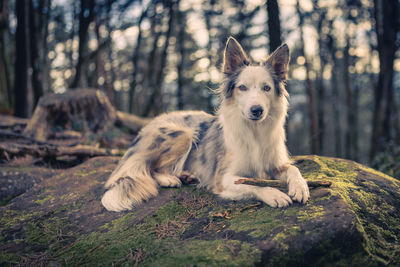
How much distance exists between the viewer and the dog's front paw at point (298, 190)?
109 inches

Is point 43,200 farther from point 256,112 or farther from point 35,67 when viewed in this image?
point 35,67

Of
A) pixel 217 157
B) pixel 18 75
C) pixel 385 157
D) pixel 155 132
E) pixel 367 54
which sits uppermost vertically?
pixel 367 54

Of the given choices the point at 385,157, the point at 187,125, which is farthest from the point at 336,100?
the point at 187,125

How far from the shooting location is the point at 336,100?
20.5 meters

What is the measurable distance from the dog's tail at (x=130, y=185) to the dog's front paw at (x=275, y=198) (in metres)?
1.47

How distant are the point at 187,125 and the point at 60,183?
2.14 m

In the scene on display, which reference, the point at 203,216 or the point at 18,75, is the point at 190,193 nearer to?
the point at 203,216

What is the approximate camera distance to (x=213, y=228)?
8.91ft

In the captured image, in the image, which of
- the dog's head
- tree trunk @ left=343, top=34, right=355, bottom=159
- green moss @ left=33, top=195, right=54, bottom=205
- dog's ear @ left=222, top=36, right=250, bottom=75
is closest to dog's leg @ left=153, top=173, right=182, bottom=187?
the dog's head

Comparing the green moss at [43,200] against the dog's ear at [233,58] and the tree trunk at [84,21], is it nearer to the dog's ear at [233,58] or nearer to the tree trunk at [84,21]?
the dog's ear at [233,58]

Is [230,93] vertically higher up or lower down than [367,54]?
lower down

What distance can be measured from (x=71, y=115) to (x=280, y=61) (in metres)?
5.75

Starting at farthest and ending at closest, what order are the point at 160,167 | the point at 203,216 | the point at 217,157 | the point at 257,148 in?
1. the point at 160,167
2. the point at 217,157
3. the point at 257,148
4. the point at 203,216

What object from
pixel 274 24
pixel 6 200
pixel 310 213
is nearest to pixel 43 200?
pixel 6 200
